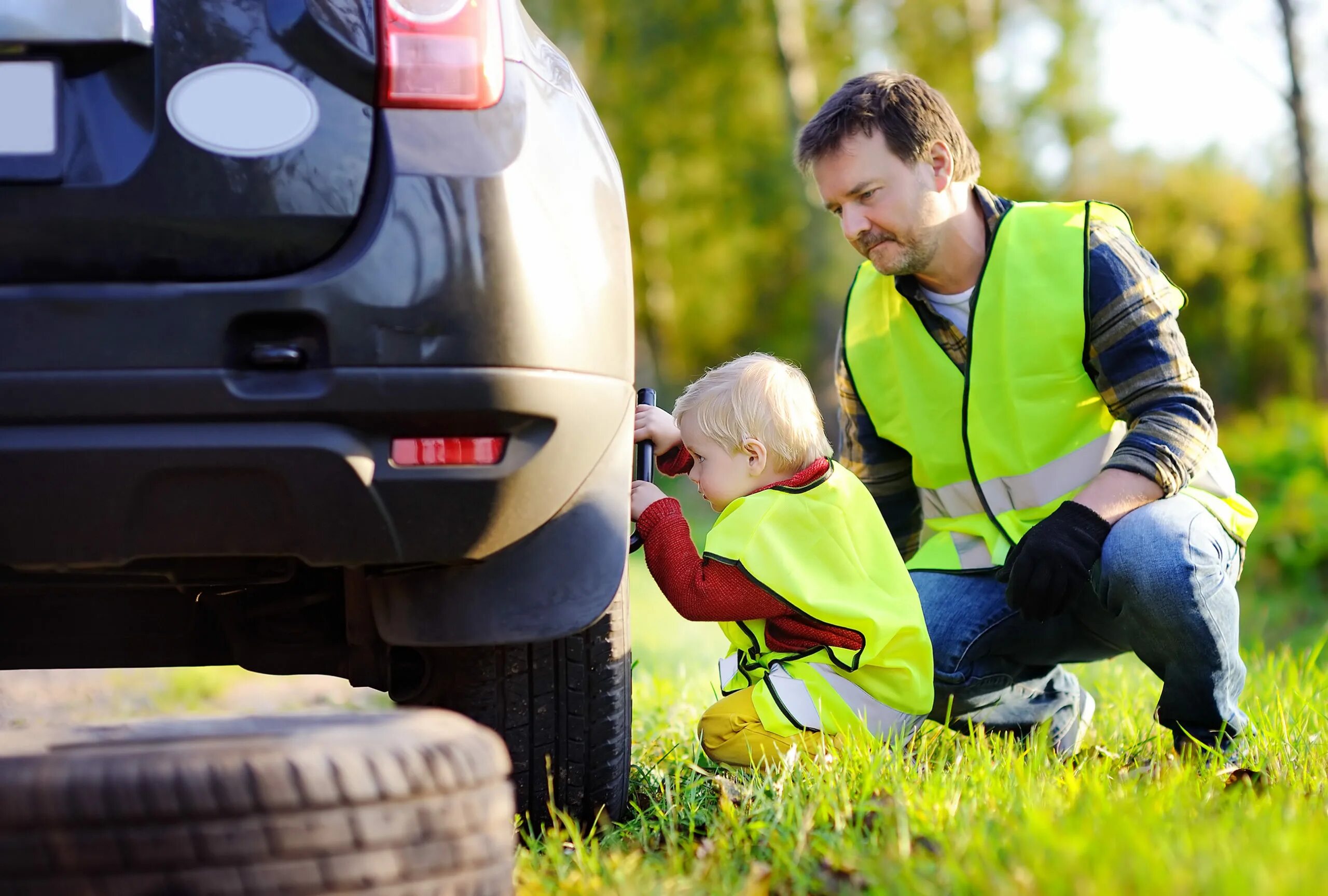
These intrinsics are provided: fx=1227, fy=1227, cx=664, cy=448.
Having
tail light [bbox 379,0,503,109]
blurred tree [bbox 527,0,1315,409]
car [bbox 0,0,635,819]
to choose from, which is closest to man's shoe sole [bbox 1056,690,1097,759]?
car [bbox 0,0,635,819]

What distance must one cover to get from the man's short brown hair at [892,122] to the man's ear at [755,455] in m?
0.83

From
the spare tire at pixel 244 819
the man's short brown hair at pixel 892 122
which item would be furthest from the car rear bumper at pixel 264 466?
the man's short brown hair at pixel 892 122

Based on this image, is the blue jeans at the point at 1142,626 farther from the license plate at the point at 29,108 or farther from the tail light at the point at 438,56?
the license plate at the point at 29,108

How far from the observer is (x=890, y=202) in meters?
2.80

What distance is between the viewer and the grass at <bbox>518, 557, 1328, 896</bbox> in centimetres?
136

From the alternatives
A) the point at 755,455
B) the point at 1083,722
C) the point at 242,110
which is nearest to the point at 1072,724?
the point at 1083,722

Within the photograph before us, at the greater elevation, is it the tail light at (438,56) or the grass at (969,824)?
the tail light at (438,56)

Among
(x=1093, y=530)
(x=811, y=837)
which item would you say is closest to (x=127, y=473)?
(x=811, y=837)

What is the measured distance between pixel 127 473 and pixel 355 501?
28 centimetres

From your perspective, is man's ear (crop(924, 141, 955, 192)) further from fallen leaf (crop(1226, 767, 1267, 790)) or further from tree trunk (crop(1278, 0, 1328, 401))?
tree trunk (crop(1278, 0, 1328, 401))

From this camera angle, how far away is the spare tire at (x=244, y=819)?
1.33 metres

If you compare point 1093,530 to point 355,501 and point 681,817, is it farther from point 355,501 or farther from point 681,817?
point 355,501

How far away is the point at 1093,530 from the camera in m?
2.43

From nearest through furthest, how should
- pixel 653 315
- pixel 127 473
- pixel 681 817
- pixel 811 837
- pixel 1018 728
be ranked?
1. pixel 127 473
2. pixel 811 837
3. pixel 681 817
4. pixel 1018 728
5. pixel 653 315
